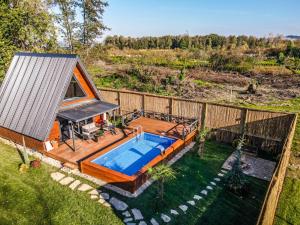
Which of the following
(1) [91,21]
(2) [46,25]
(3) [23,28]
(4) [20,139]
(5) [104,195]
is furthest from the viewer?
(1) [91,21]

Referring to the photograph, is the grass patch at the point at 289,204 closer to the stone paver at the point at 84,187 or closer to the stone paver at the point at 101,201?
the stone paver at the point at 101,201

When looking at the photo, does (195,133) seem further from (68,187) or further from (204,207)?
(68,187)

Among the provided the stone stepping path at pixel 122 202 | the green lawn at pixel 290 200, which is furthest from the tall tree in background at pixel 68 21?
the green lawn at pixel 290 200

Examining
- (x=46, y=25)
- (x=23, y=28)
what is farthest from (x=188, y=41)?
(x=23, y=28)

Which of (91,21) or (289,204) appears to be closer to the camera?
(289,204)

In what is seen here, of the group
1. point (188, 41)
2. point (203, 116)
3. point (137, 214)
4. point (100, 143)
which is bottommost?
point (137, 214)

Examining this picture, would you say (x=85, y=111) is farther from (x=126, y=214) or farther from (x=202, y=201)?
(x=202, y=201)

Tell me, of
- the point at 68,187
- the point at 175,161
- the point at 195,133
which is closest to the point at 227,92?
the point at 195,133
